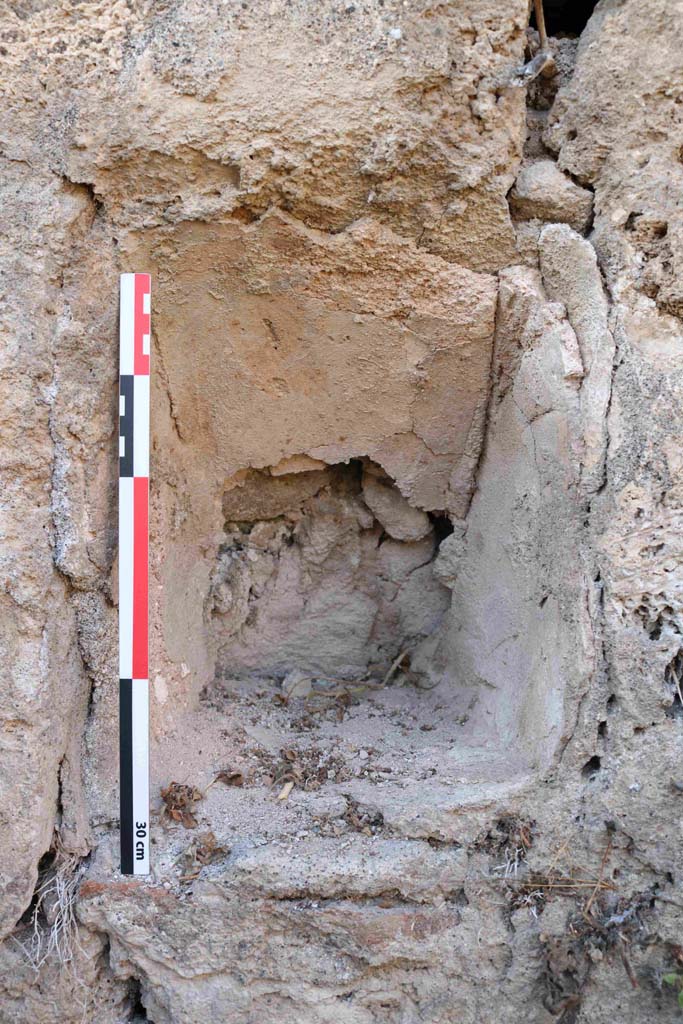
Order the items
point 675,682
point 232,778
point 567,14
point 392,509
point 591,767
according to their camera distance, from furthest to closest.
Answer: point 392,509 < point 567,14 < point 232,778 < point 591,767 < point 675,682

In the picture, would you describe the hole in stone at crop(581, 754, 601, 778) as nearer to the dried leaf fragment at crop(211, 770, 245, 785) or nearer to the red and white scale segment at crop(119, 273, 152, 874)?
the dried leaf fragment at crop(211, 770, 245, 785)

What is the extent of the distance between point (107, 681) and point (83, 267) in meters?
0.98

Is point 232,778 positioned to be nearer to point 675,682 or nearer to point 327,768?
point 327,768

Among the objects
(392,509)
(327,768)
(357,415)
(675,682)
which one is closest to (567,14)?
(357,415)

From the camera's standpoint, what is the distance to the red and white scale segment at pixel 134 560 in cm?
183

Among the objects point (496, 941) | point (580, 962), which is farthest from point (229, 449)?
point (580, 962)

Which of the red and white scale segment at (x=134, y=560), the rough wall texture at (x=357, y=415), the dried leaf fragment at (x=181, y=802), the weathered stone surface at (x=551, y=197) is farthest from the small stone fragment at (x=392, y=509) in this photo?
the dried leaf fragment at (x=181, y=802)

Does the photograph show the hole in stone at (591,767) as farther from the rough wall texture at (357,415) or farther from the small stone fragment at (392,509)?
the small stone fragment at (392,509)

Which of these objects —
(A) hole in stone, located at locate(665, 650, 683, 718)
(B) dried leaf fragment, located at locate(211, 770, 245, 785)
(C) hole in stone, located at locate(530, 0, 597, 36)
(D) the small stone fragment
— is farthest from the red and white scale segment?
(C) hole in stone, located at locate(530, 0, 597, 36)

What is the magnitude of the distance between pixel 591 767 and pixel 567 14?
77.6 inches

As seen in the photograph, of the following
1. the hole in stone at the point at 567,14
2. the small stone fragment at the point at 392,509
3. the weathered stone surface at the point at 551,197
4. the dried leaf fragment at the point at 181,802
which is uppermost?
the hole in stone at the point at 567,14

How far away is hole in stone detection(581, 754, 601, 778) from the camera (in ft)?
6.00

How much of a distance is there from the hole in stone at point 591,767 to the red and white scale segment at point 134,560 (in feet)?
3.35

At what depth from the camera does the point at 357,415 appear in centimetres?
208
